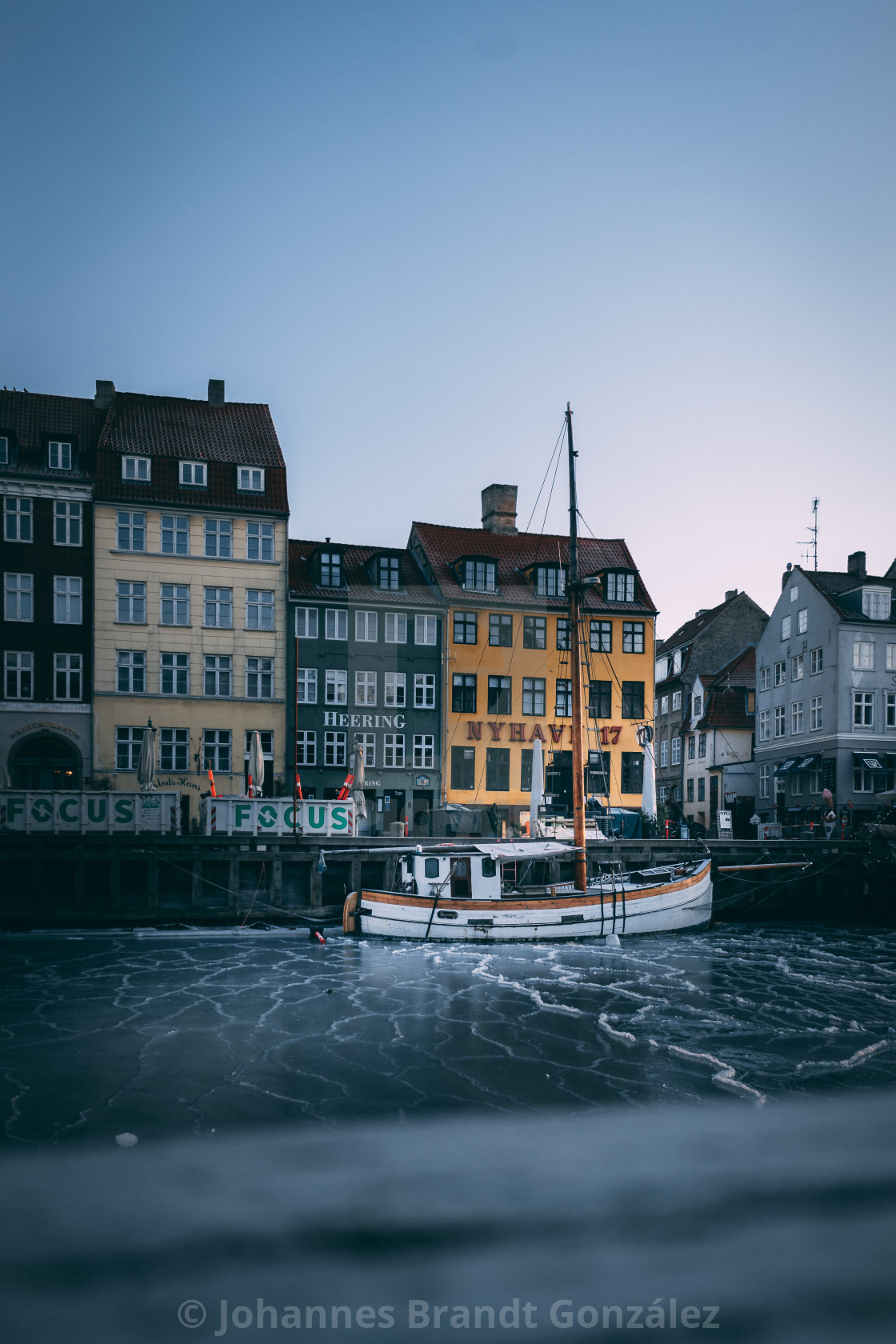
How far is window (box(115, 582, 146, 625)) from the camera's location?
48.9 meters

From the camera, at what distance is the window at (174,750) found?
4872 cm

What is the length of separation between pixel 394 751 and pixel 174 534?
14.3 meters

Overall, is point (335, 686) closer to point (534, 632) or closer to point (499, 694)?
point (499, 694)

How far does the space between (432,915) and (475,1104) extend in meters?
16.9

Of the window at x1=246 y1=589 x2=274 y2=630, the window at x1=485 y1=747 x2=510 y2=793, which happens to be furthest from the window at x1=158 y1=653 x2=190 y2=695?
the window at x1=485 y1=747 x2=510 y2=793

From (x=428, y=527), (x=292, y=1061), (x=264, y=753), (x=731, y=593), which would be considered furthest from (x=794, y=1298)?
(x=731, y=593)

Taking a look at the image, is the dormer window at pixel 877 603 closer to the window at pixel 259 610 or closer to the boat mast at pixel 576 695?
the boat mast at pixel 576 695

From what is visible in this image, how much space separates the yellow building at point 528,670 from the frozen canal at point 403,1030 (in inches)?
841

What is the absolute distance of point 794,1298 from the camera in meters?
10.4

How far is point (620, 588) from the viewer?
5784 cm

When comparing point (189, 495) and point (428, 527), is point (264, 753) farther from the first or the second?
point (428, 527)

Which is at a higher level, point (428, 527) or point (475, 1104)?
point (428, 527)

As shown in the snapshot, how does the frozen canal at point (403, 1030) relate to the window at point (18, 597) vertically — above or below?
below

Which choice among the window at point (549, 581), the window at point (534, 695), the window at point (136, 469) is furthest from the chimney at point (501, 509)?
the window at point (136, 469)
